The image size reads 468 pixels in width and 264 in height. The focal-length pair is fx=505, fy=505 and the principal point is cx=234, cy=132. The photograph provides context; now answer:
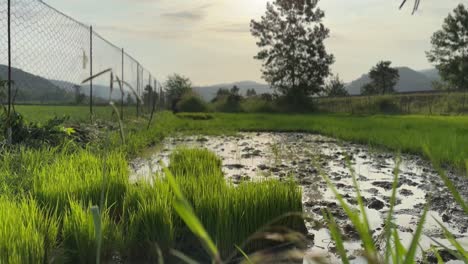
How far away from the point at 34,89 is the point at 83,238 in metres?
5.61

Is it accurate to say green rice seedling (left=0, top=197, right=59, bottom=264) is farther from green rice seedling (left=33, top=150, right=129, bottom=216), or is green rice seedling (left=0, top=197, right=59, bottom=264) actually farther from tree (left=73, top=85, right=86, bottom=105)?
tree (left=73, top=85, right=86, bottom=105)

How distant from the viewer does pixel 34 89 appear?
25.0 feet

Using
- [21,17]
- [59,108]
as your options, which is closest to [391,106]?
[59,108]

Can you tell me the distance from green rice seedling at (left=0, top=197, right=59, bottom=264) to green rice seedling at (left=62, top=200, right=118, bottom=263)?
0.25 ft

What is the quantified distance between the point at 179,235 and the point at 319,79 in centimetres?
3422

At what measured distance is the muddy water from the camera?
3.44m

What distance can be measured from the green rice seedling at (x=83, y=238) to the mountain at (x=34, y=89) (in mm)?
3620

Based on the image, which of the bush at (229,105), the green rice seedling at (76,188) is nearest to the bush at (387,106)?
the bush at (229,105)

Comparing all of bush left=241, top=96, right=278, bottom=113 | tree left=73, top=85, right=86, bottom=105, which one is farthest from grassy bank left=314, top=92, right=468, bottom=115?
tree left=73, top=85, right=86, bottom=105

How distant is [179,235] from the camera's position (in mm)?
3133

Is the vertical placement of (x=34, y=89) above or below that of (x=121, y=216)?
above

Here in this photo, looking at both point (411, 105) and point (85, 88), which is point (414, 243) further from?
point (411, 105)

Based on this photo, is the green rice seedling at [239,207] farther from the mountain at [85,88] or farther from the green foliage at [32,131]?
the mountain at [85,88]

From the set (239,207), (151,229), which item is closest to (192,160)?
(239,207)
